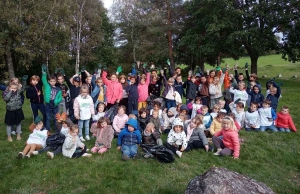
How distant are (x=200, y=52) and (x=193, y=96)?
1690 cm

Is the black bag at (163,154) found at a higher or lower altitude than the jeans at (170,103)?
lower

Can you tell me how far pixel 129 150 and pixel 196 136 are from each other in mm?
1928

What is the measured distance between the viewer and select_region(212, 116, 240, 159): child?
21.0ft

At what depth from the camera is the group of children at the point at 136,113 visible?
Result: 21.6ft

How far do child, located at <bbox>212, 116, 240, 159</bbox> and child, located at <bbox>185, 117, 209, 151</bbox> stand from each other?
0.98ft

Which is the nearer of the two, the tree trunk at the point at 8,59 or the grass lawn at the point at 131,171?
the grass lawn at the point at 131,171

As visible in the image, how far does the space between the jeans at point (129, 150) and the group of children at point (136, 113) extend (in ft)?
0.08

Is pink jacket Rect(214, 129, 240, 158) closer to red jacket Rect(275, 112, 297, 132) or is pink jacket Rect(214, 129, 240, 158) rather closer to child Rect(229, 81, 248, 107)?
child Rect(229, 81, 248, 107)

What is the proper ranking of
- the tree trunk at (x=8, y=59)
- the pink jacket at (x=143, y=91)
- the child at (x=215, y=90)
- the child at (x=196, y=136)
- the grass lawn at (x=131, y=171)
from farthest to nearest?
the tree trunk at (x=8, y=59)
the child at (x=215, y=90)
the pink jacket at (x=143, y=91)
the child at (x=196, y=136)
the grass lawn at (x=131, y=171)

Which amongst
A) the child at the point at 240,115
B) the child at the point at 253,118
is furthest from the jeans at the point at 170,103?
the child at the point at 253,118

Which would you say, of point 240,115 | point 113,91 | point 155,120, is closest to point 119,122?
Result: point 155,120

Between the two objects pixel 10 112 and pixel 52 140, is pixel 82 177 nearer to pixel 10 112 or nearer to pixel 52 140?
pixel 52 140

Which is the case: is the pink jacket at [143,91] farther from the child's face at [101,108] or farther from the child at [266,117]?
the child at [266,117]

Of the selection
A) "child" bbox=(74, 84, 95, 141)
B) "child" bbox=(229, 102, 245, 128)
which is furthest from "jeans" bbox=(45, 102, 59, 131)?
"child" bbox=(229, 102, 245, 128)
